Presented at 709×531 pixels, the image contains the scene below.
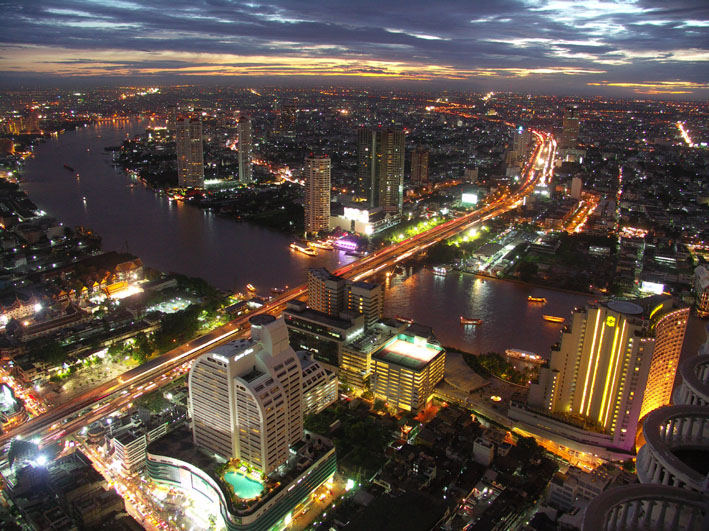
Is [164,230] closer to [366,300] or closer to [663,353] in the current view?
[366,300]

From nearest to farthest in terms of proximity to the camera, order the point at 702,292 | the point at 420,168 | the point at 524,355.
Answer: the point at 524,355
the point at 702,292
the point at 420,168

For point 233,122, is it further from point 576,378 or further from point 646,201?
point 576,378

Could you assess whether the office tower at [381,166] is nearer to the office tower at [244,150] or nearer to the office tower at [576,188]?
the office tower at [244,150]

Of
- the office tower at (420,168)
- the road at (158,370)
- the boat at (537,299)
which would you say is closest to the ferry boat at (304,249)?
the road at (158,370)

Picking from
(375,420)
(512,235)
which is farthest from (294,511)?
(512,235)

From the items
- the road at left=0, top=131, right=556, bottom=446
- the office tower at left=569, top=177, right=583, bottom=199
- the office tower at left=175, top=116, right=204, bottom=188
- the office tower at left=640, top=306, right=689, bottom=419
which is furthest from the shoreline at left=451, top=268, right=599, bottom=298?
the office tower at left=175, top=116, right=204, bottom=188

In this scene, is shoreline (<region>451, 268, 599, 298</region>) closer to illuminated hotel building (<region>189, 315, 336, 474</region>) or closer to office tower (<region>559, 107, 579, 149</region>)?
illuminated hotel building (<region>189, 315, 336, 474</region>)

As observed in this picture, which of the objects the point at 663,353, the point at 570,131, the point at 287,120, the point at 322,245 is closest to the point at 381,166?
the point at 322,245
